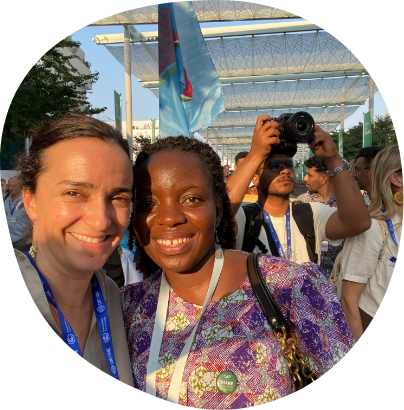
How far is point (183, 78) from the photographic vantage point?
4.28 metres

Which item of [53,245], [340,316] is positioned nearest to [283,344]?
[340,316]

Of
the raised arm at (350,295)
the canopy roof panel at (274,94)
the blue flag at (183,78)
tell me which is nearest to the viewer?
the raised arm at (350,295)

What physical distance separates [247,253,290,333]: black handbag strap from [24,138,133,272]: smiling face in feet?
1.69

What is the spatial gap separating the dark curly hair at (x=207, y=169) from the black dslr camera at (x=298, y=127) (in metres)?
0.59

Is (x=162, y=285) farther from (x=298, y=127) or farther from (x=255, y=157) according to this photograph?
(x=298, y=127)

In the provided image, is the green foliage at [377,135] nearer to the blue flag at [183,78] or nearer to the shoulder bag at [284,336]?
the shoulder bag at [284,336]

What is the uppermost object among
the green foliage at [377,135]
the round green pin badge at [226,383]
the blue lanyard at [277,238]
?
the green foliage at [377,135]

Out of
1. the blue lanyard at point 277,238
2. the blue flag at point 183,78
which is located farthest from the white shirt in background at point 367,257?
the blue flag at point 183,78

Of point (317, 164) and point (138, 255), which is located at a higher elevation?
point (317, 164)

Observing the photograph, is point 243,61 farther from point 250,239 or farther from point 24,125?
point 24,125

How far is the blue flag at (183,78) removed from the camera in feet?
13.7

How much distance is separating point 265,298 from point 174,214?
0.44 meters

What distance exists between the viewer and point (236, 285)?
1485 millimetres

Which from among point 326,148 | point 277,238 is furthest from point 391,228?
point 326,148
